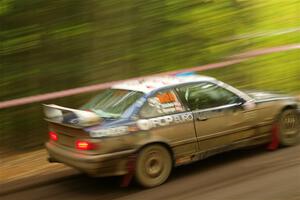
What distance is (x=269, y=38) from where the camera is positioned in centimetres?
1295

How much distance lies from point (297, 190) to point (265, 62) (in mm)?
7096

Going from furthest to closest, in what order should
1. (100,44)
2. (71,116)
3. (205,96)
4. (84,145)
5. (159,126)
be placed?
(100,44) < (205,96) < (71,116) < (159,126) < (84,145)

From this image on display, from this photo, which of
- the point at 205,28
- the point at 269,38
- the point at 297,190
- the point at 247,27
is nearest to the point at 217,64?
the point at 205,28

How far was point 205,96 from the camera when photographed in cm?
687

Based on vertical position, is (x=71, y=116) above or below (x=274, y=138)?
above

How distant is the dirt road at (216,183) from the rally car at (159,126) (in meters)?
0.25

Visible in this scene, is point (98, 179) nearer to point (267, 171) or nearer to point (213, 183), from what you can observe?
point (213, 183)

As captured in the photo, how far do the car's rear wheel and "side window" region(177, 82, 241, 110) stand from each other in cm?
82

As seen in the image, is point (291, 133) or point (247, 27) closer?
point (291, 133)

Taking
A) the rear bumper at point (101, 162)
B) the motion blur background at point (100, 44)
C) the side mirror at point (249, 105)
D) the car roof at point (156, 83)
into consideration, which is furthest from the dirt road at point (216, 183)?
the motion blur background at point (100, 44)

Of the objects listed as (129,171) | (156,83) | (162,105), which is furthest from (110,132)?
(156,83)

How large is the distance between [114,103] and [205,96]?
1.33 m

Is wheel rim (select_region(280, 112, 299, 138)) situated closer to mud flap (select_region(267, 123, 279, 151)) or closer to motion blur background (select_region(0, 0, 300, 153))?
mud flap (select_region(267, 123, 279, 151))

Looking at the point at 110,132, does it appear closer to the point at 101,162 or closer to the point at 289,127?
the point at 101,162
